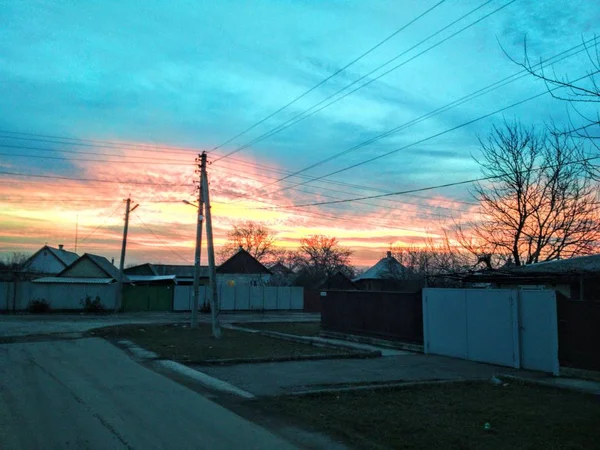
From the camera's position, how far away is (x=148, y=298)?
155 ft

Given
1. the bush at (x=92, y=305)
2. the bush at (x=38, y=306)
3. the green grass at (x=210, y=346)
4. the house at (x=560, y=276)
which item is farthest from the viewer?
the bush at (x=92, y=305)

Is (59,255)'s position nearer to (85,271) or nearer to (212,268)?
(85,271)

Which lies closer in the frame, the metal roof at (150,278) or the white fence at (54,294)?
the white fence at (54,294)

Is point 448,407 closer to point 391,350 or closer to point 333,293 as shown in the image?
point 391,350

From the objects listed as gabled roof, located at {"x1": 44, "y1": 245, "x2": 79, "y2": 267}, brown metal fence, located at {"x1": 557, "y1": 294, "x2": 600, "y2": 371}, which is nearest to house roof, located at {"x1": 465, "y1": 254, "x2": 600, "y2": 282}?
brown metal fence, located at {"x1": 557, "y1": 294, "x2": 600, "y2": 371}

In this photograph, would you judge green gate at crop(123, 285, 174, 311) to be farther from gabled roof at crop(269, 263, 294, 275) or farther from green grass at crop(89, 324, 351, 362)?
gabled roof at crop(269, 263, 294, 275)

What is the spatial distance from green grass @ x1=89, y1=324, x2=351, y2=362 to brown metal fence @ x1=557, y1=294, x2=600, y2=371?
255 inches

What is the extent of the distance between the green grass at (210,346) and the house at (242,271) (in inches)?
1810

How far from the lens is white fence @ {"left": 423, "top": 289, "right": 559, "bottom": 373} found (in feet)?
44.5

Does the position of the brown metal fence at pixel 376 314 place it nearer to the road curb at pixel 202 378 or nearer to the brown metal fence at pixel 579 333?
the brown metal fence at pixel 579 333

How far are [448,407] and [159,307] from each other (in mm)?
41533

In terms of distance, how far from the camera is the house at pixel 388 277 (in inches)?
2403

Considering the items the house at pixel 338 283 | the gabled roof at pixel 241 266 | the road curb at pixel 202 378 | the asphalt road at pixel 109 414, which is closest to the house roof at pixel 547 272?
the road curb at pixel 202 378

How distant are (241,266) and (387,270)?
20548 millimetres
